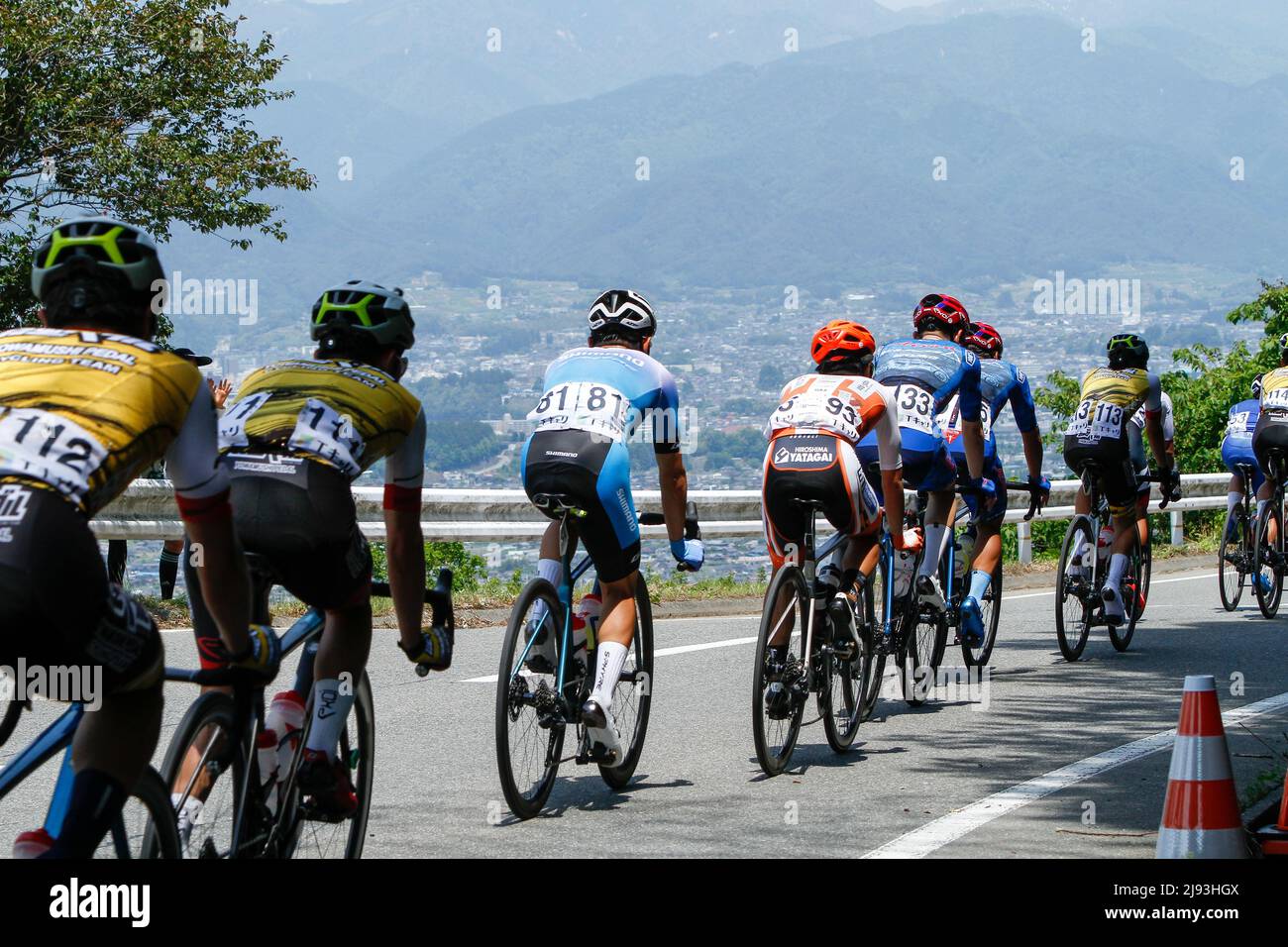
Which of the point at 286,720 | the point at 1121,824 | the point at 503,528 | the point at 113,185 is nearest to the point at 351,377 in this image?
the point at 286,720

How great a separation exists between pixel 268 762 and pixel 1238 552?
12.3 m

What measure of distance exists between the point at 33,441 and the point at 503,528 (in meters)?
11.8

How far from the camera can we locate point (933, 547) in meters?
10.6

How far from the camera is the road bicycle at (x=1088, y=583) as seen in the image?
1202cm

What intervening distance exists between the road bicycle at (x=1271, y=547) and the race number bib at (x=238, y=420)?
458 inches

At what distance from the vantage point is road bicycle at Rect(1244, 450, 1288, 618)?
14898mm

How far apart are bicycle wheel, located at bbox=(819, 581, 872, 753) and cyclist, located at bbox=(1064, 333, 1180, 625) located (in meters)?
4.02

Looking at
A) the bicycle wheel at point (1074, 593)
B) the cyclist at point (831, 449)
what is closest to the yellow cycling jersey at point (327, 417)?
the cyclist at point (831, 449)

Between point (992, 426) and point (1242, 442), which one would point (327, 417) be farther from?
point (1242, 442)

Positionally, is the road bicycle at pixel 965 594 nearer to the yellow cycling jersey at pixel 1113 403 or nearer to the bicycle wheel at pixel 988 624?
the bicycle wheel at pixel 988 624

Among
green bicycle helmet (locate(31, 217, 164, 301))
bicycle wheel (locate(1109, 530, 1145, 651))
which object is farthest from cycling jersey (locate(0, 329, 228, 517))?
bicycle wheel (locate(1109, 530, 1145, 651))

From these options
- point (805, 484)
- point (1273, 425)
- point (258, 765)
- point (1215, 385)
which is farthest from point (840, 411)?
point (1215, 385)

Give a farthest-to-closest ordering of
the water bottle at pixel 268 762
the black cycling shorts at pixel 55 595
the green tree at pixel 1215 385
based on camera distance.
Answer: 1. the green tree at pixel 1215 385
2. the water bottle at pixel 268 762
3. the black cycling shorts at pixel 55 595

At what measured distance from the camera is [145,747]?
12.2 ft
